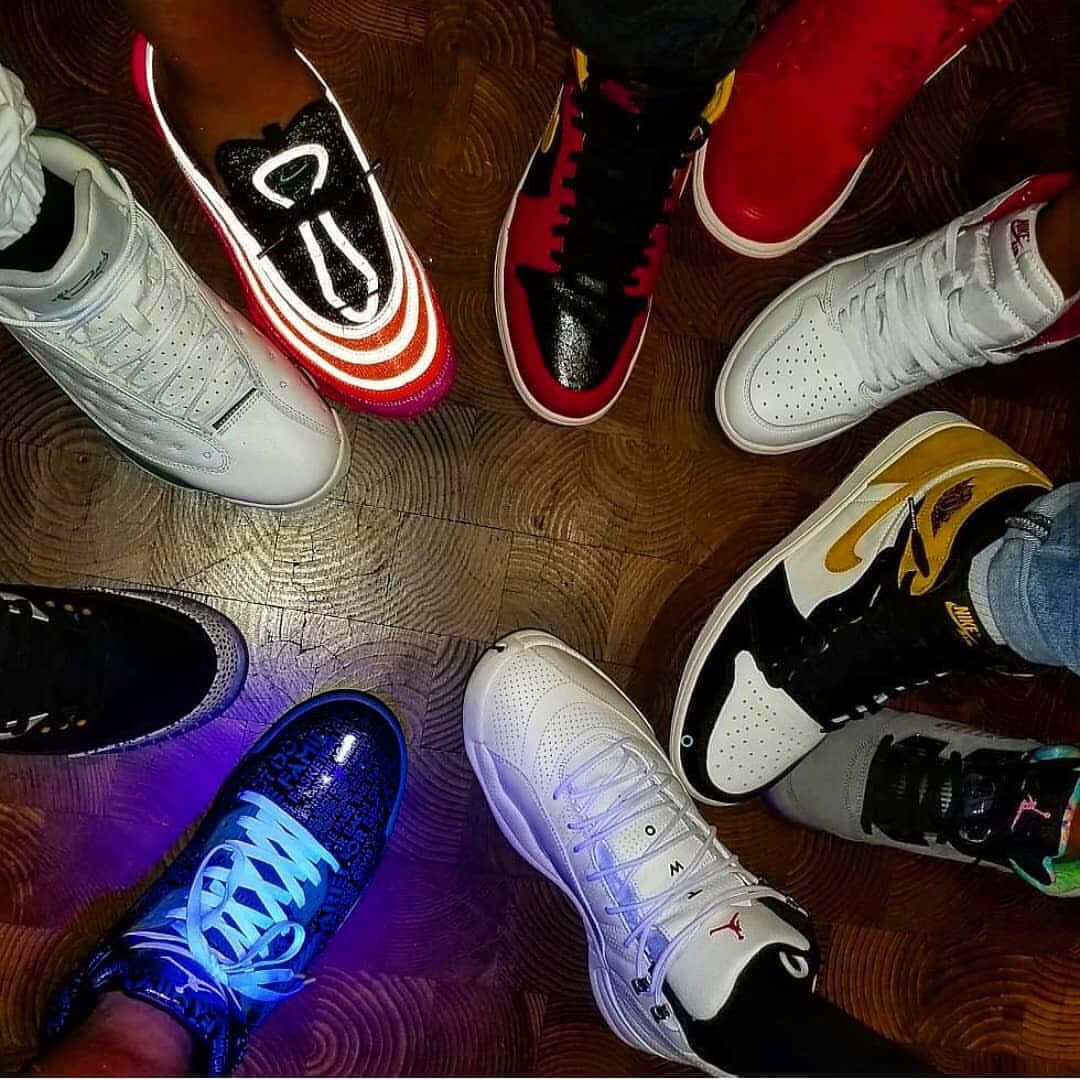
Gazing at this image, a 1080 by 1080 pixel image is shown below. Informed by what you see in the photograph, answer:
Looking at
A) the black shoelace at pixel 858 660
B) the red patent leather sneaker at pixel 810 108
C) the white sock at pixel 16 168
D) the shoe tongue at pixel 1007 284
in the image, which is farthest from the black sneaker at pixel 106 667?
the shoe tongue at pixel 1007 284

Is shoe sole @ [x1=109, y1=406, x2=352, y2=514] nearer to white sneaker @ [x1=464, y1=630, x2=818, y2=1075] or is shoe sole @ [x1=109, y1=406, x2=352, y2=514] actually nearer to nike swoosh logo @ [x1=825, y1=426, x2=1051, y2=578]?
white sneaker @ [x1=464, y1=630, x2=818, y2=1075]

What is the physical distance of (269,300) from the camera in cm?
89

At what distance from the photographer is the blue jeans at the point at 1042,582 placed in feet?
2.43

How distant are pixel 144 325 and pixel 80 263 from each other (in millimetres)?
85

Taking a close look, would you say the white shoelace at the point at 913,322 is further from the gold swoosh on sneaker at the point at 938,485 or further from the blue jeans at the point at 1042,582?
the blue jeans at the point at 1042,582

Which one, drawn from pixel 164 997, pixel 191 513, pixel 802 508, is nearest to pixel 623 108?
pixel 802 508

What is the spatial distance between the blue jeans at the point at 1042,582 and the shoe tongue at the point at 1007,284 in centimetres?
17

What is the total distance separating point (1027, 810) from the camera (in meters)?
0.88

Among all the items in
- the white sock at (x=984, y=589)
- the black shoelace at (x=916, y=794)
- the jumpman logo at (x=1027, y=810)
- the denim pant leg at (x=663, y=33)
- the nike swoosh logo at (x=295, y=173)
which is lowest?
the black shoelace at (x=916, y=794)

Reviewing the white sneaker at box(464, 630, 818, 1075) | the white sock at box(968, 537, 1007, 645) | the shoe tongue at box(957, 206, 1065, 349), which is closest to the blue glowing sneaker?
the white sneaker at box(464, 630, 818, 1075)

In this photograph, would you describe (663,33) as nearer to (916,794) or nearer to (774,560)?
(774,560)

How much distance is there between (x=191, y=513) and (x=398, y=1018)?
0.57 meters

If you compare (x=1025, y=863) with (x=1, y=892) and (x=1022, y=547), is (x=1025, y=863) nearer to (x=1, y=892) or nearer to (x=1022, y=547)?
(x=1022, y=547)

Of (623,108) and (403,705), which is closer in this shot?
(623,108)
